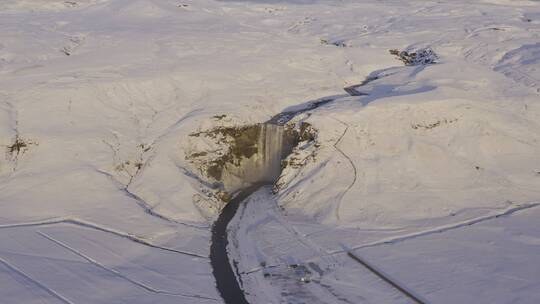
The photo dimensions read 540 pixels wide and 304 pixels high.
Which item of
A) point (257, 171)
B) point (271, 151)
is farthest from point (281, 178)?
point (271, 151)

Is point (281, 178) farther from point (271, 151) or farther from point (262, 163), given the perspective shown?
point (271, 151)

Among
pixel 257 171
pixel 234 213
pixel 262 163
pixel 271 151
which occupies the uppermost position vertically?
pixel 271 151

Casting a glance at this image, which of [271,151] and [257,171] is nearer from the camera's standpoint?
[257,171]

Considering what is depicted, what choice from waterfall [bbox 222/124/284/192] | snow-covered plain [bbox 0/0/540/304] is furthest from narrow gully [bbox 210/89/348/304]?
snow-covered plain [bbox 0/0/540/304]

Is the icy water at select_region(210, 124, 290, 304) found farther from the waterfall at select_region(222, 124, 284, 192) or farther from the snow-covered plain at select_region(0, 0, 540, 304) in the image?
the snow-covered plain at select_region(0, 0, 540, 304)

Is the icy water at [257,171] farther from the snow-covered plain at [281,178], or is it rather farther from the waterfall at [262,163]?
the snow-covered plain at [281,178]

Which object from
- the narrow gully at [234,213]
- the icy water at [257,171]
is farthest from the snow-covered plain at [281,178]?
the icy water at [257,171]

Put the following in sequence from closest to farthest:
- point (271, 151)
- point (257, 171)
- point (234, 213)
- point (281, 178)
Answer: point (234, 213)
point (281, 178)
point (257, 171)
point (271, 151)

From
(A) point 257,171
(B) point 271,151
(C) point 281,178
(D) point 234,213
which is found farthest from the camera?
(B) point 271,151
